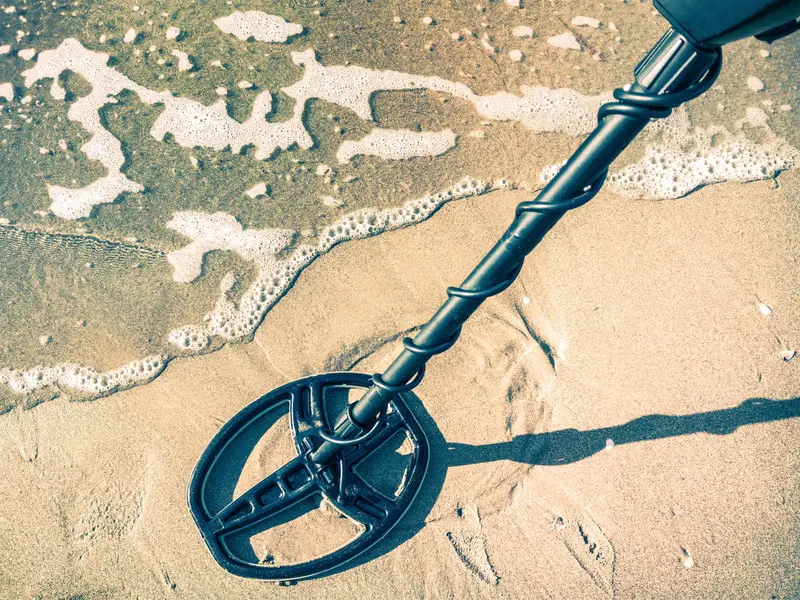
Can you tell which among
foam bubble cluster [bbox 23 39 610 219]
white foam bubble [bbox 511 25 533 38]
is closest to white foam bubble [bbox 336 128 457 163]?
foam bubble cluster [bbox 23 39 610 219]

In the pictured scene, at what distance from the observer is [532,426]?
3.11 m

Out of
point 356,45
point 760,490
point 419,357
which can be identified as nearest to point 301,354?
point 419,357

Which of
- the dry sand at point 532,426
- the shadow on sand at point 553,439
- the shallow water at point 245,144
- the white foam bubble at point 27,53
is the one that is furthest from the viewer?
the white foam bubble at point 27,53

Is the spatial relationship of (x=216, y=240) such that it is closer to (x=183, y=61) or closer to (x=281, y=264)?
(x=281, y=264)

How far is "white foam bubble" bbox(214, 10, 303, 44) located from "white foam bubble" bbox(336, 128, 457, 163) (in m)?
0.95

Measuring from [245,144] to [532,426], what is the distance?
255 cm

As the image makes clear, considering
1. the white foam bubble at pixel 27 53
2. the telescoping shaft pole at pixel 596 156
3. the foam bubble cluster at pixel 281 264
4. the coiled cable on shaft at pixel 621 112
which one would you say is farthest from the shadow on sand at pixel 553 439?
the white foam bubble at pixel 27 53

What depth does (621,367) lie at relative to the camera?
316cm

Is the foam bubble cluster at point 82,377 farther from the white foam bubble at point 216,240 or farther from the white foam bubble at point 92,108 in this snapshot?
the white foam bubble at point 92,108

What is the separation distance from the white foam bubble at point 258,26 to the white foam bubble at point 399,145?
3.13 feet

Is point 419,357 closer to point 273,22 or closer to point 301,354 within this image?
point 301,354

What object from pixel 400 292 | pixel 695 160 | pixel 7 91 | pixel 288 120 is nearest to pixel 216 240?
pixel 288 120

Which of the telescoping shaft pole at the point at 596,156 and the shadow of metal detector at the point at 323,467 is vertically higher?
the telescoping shaft pole at the point at 596,156

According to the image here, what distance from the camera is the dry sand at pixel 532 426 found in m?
2.95
